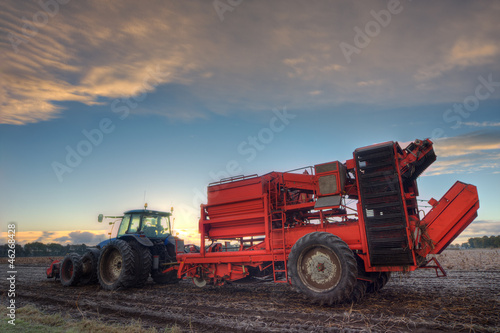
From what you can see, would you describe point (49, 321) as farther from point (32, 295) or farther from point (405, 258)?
point (405, 258)

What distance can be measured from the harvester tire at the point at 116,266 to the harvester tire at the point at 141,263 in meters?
0.16

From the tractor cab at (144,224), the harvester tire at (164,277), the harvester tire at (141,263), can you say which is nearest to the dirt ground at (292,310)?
the harvester tire at (141,263)

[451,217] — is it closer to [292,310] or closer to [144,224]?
[292,310]

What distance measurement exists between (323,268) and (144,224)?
27.8 feet

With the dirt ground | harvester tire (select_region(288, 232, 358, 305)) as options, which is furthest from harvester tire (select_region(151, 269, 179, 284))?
harvester tire (select_region(288, 232, 358, 305))

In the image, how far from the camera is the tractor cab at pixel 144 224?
41.6 feet

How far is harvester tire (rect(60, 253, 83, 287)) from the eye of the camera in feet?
Result: 40.1

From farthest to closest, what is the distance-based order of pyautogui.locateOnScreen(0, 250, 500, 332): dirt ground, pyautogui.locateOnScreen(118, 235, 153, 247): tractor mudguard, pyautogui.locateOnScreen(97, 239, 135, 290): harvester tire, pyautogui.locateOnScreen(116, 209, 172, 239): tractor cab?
pyautogui.locateOnScreen(116, 209, 172, 239): tractor cab
pyautogui.locateOnScreen(118, 235, 153, 247): tractor mudguard
pyautogui.locateOnScreen(97, 239, 135, 290): harvester tire
pyautogui.locateOnScreen(0, 250, 500, 332): dirt ground

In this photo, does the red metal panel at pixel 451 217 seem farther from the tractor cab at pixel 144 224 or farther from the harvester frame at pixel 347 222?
the tractor cab at pixel 144 224

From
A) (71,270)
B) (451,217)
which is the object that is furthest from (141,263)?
(451,217)

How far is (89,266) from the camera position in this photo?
41.5 ft

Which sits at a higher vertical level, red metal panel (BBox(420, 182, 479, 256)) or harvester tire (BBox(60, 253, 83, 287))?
red metal panel (BBox(420, 182, 479, 256))

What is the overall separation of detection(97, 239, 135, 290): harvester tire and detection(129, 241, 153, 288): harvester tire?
0.52 ft

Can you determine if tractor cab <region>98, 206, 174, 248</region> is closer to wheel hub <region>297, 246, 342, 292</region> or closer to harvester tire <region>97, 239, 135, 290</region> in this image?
harvester tire <region>97, 239, 135, 290</region>
